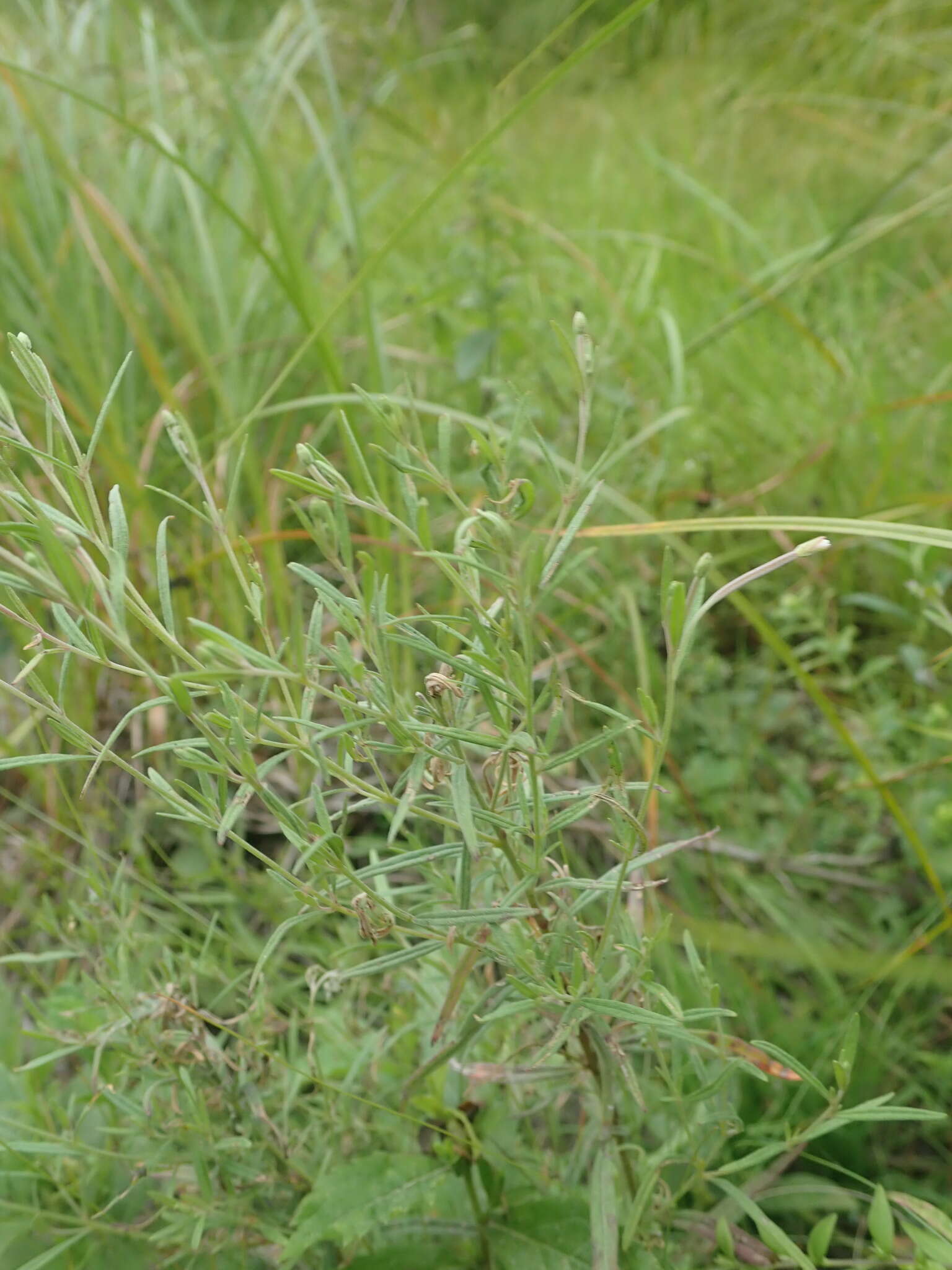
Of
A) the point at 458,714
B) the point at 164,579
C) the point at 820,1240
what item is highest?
the point at 164,579

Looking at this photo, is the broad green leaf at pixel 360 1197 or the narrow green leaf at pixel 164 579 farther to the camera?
the broad green leaf at pixel 360 1197

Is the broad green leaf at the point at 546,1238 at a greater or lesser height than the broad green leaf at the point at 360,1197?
lesser

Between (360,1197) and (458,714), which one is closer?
(458,714)

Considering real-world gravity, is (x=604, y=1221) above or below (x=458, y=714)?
below

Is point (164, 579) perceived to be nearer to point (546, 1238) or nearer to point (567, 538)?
point (567, 538)

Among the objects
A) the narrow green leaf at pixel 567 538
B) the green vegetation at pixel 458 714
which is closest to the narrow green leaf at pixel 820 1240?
the green vegetation at pixel 458 714

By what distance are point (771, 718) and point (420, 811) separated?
812mm

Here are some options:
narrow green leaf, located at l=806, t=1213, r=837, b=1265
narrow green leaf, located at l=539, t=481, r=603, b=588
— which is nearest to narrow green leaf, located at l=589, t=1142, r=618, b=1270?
narrow green leaf, located at l=806, t=1213, r=837, b=1265

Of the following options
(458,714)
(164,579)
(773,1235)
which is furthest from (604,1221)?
(164,579)

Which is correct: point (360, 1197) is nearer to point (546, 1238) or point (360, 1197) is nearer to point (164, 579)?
point (546, 1238)

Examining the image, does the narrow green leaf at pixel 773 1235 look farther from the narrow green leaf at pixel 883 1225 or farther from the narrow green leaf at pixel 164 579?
the narrow green leaf at pixel 164 579

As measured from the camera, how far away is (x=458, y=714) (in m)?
0.48

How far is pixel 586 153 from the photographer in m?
3.28

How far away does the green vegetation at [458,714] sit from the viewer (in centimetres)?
46
